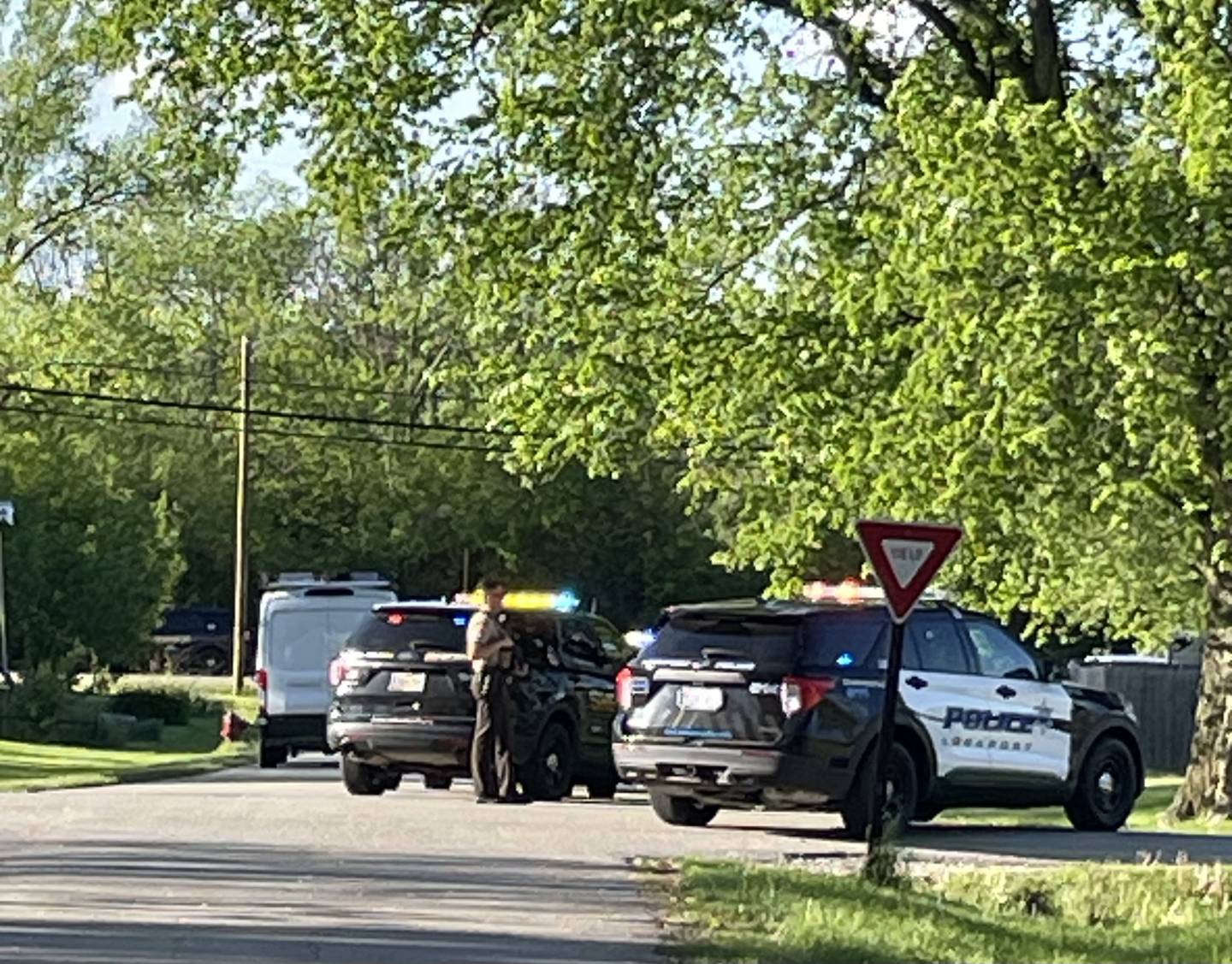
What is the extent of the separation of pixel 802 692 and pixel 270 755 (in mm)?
15283

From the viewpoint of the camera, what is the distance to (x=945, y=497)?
90.1ft

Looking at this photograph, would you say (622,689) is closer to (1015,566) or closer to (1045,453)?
(1045,453)

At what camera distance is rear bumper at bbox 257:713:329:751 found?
35.2m

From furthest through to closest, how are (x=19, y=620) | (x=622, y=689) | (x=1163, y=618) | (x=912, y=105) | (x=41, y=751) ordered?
(x=19, y=620), (x=1163, y=618), (x=41, y=751), (x=912, y=105), (x=622, y=689)

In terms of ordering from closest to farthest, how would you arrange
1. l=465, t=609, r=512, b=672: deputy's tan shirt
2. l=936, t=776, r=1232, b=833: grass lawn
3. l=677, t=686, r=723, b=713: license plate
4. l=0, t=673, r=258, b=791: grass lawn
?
l=677, t=686, r=723, b=713: license plate < l=465, t=609, r=512, b=672: deputy's tan shirt < l=936, t=776, r=1232, b=833: grass lawn < l=0, t=673, r=258, b=791: grass lawn

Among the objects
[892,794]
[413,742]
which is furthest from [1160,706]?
[892,794]

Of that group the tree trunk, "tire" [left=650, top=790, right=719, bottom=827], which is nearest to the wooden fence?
the tree trunk

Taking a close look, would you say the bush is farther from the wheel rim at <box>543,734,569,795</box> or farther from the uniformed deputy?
the uniformed deputy

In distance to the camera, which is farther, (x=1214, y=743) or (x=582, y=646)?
(x=1214, y=743)

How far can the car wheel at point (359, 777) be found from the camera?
86.9 feet

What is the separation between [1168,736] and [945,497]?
73.6 ft

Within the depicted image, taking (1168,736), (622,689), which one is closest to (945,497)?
(622,689)

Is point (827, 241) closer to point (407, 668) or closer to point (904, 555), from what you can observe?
point (407, 668)

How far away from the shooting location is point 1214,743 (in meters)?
30.4
